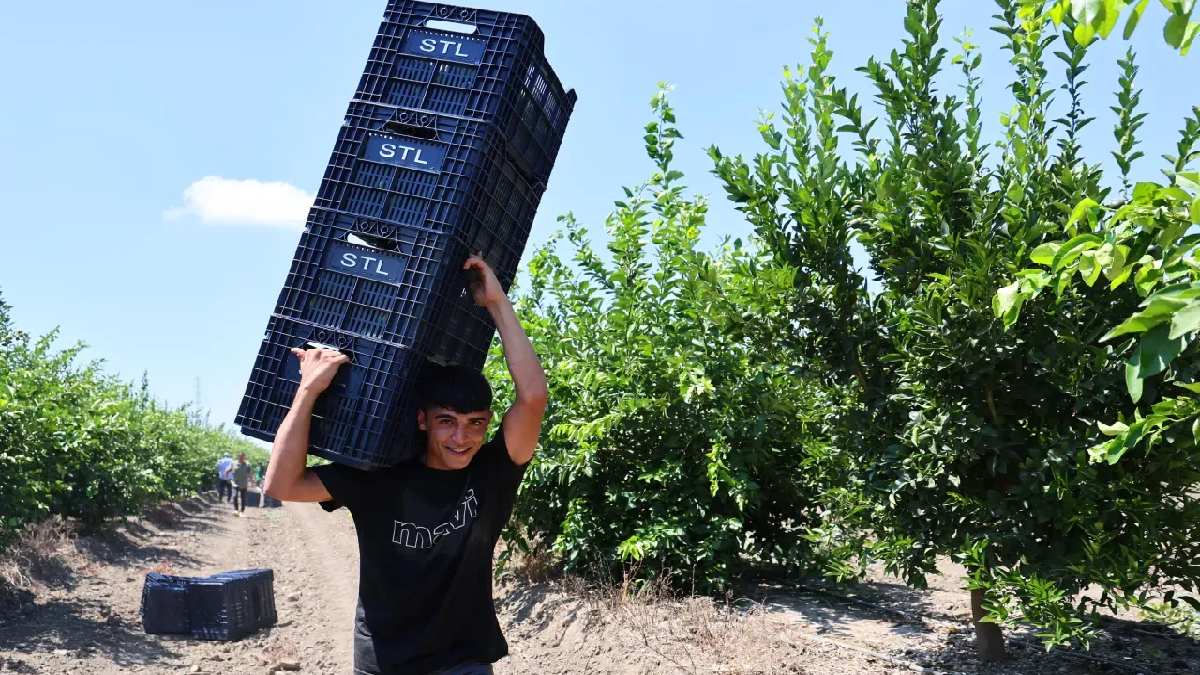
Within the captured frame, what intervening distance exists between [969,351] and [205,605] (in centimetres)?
739

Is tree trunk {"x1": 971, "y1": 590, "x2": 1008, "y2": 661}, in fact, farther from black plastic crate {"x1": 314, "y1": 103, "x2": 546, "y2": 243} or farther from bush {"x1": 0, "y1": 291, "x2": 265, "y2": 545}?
bush {"x1": 0, "y1": 291, "x2": 265, "y2": 545}

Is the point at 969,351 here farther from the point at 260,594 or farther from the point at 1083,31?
the point at 260,594

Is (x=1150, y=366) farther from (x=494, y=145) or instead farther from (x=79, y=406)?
(x=79, y=406)

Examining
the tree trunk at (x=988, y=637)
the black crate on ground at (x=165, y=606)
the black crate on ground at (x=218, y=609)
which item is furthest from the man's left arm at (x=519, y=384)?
the black crate on ground at (x=165, y=606)

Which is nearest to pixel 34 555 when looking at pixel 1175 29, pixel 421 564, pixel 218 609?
pixel 218 609

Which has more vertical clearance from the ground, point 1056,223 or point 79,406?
point 1056,223

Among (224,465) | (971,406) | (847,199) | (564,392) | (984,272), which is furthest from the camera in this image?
(224,465)

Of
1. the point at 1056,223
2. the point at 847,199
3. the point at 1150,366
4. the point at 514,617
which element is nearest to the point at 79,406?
the point at 514,617

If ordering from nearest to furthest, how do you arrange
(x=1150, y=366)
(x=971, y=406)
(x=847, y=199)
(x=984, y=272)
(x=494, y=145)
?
1. (x=1150, y=366)
2. (x=494, y=145)
3. (x=984, y=272)
4. (x=971, y=406)
5. (x=847, y=199)

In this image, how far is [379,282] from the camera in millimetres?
3367

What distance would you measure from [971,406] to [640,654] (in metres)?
2.65

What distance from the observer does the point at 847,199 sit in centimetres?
540

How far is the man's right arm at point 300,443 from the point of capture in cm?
310

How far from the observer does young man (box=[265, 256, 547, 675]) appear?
3168mm
